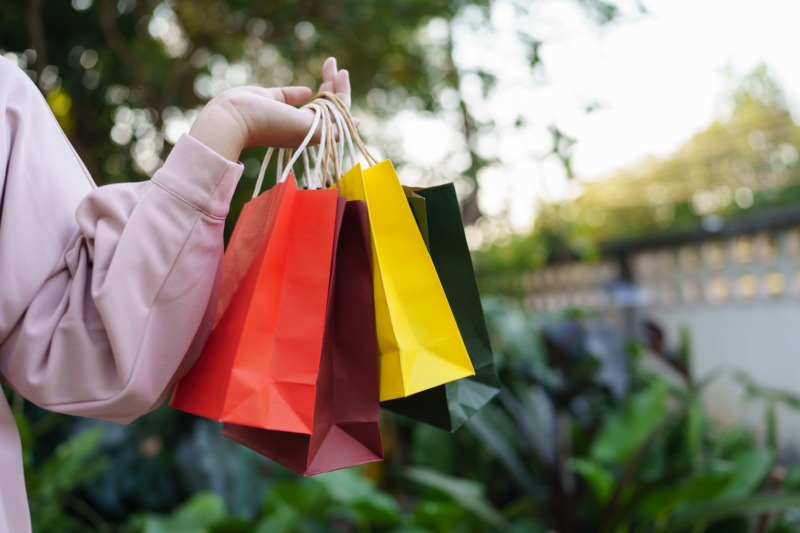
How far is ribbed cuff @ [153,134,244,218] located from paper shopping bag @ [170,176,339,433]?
50 millimetres

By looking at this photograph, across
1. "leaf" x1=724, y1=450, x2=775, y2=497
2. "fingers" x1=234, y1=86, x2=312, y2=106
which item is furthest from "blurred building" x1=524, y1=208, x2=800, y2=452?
"fingers" x1=234, y1=86, x2=312, y2=106

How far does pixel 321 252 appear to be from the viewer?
0.56 m

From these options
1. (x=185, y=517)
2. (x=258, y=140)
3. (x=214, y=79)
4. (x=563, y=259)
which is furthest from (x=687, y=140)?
(x=258, y=140)

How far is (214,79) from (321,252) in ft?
7.29

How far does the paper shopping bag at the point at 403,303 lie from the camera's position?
0.56 m

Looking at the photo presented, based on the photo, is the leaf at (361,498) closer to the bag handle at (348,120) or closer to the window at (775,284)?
the bag handle at (348,120)

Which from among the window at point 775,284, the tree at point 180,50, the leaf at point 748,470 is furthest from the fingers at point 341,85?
the window at point 775,284

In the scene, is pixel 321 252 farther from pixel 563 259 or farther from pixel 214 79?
pixel 563 259

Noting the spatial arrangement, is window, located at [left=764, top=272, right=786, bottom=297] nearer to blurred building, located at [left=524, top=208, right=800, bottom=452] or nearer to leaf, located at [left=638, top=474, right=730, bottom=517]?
blurred building, located at [left=524, top=208, right=800, bottom=452]

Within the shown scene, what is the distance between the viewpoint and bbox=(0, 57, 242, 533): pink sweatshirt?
20.4 inches

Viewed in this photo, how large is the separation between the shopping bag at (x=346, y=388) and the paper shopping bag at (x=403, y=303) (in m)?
0.01

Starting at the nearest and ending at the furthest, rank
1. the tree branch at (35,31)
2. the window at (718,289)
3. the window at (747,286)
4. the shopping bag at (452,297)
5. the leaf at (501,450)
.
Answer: the shopping bag at (452,297), the tree branch at (35,31), the leaf at (501,450), the window at (747,286), the window at (718,289)

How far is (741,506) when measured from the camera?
150cm

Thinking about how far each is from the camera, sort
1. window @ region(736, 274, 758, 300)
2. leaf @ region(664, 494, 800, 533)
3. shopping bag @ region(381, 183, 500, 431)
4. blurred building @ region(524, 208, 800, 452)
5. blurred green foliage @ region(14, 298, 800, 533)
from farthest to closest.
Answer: window @ region(736, 274, 758, 300) < blurred building @ region(524, 208, 800, 452) < blurred green foliage @ region(14, 298, 800, 533) < leaf @ region(664, 494, 800, 533) < shopping bag @ region(381, 183, 500, 431)
